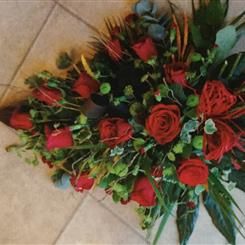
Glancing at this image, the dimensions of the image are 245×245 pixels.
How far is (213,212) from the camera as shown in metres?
1.16

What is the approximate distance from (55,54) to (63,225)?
0.46 meters

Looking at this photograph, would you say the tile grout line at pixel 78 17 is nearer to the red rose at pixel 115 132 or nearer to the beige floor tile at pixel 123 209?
the red rose at pixel 115 132

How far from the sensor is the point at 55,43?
3.57 ft

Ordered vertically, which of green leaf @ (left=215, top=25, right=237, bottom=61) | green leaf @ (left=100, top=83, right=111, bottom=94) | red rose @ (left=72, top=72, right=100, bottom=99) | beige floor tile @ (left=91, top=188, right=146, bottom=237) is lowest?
beige floor tile @ (left=91, top=188, right=146, bottom=237)

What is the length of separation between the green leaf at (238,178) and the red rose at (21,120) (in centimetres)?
48

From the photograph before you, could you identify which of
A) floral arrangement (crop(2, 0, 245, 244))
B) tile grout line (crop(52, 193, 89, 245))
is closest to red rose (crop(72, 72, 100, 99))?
floral arrangement (crop(2, 0, 245, 244))

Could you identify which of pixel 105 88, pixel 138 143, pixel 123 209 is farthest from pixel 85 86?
pixel 123 209

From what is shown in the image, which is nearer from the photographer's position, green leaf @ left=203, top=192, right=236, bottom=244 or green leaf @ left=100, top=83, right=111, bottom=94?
green leaf @ left=100, top=83, right=111, bottom=94

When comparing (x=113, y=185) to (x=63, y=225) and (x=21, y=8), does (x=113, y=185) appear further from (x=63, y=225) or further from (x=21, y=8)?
(x=21, y=8)

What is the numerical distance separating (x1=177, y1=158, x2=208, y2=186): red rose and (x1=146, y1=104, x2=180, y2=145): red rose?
65 millimetres

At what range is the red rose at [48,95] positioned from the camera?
106cm

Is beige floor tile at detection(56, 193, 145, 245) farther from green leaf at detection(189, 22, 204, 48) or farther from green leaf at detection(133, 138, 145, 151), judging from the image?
green leaf at detection(189, 22, 204, 48)

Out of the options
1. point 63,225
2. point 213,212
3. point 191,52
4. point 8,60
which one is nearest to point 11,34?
point 8,60

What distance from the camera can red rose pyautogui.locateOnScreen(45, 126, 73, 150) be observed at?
3.41 ft
